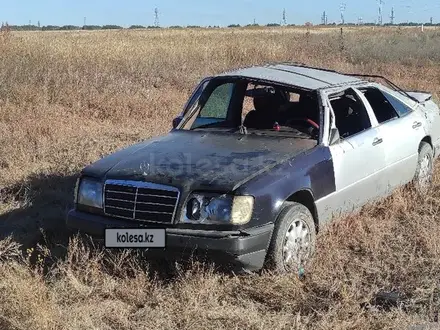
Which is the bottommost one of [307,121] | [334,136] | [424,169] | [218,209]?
[424,169]

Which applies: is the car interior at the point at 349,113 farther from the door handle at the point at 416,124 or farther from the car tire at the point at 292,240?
the car tire at the point at 292,240

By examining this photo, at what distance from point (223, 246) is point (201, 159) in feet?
2.87

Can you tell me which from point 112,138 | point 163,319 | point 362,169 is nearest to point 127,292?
point 163,319

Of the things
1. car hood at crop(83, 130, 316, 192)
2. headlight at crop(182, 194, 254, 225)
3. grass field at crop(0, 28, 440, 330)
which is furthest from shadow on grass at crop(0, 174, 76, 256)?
headlight at crop(182, 194, 254, 225)

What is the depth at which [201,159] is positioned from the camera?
449 cm

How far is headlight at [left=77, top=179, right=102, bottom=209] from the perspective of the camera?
14.4 ft

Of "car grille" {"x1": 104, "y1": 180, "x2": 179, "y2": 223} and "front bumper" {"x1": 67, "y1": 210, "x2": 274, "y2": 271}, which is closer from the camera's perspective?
"front bumper" {"x1": 67, "y1": 210, "x2": 274, "y2": 271}

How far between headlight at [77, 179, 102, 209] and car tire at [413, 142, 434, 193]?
3655 mm

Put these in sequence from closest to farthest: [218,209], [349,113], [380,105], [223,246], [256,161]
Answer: [223,246]
[218,209]
[256,161]
[349,113]
[380,105]

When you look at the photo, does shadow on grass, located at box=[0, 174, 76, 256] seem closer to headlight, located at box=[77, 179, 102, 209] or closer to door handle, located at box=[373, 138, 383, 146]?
headlight, located at box=[77, 179, 102, 209]

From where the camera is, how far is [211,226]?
3963 millimetres

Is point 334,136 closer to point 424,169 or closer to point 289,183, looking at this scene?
point 289,183

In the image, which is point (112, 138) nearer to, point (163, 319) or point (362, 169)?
point (362, 169)

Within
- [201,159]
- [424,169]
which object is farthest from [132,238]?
[424,169]
